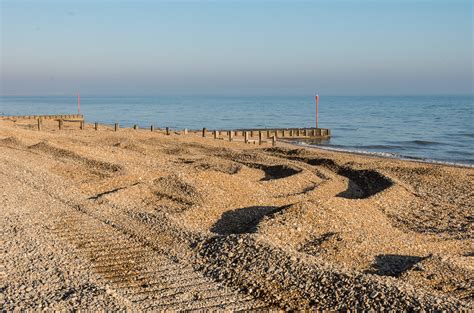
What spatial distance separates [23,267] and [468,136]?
4254cm

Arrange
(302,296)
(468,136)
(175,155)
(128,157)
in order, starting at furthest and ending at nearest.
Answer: (468,136)
(175,155)
(128,157)
(302,296)

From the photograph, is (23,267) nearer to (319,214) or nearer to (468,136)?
(319,214)

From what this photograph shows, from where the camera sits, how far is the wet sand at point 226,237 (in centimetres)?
698

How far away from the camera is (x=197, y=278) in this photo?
767 centimetres

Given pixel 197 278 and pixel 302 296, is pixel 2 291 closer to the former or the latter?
pixel 197 278

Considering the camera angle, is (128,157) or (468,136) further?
(468,136)

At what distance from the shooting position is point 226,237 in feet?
30.1

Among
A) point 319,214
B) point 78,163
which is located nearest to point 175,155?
point 78,163

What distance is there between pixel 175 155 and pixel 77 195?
9.32m

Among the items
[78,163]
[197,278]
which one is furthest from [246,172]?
[197,278]

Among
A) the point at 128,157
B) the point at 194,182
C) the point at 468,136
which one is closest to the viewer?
the point at 194,182

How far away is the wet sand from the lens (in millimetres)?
6980

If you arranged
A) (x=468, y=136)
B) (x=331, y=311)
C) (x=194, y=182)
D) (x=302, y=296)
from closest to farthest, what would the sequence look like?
(x=331, y=311)
(x=302, y=296)
(x=194, y=182)
(x=468, y=136)

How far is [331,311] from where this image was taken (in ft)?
21.5
